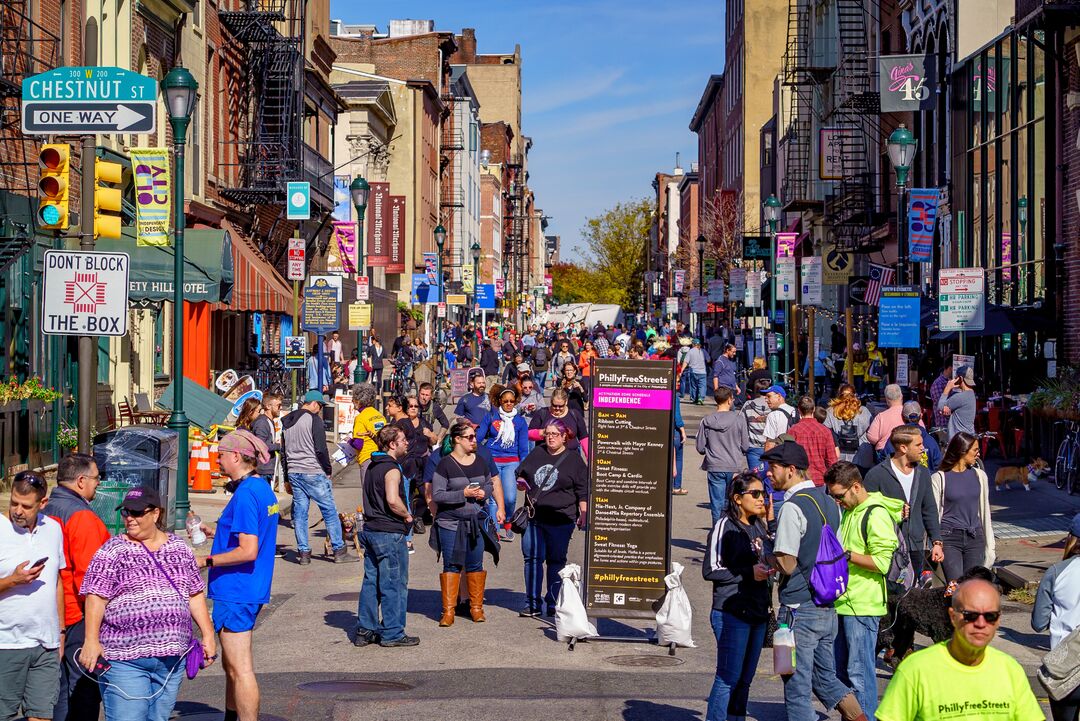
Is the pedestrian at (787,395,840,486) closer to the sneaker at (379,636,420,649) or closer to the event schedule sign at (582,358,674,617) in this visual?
the event schedule sign at (582,358,674,617)

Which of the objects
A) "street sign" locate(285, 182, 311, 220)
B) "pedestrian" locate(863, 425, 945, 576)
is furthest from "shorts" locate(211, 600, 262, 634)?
"street sign" locate(285, 182, 311, 220)

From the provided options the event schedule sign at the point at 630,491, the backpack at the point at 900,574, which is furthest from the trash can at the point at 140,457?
the backpack at the point at 900,574

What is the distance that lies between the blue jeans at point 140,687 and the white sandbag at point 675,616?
15.9 ft

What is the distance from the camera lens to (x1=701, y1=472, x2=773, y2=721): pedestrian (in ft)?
27.9

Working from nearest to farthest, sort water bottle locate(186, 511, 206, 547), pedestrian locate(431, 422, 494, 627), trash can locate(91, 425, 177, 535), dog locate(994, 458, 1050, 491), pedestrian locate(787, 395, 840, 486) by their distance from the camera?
pedestrian locate(431, 422, 494, 627), pedestrian locate(787, 395, 840, 486), trash can locate(91, 425, 177, 535), water bottle locate(186, 511, 206, 547), dog locate(994, 458, 1050, 491)

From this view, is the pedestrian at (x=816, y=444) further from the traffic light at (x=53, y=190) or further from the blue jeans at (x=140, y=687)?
the blue jeans at (x=140, y=687)

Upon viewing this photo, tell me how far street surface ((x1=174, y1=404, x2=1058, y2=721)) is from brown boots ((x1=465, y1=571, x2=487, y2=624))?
0.31ft

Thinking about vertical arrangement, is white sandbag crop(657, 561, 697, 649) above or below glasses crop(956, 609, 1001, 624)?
below

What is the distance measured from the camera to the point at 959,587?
17.3 ft

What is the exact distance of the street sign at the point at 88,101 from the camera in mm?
13195

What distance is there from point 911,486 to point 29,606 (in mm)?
6410

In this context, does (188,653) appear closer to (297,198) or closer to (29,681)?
(29,681)

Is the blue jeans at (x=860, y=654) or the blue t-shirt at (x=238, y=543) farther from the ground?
the blue t-shirt at (x=238, y=543)

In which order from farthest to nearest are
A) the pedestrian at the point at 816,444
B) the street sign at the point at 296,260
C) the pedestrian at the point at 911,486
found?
1. the street sign at the point at 296,260
2. the pedestrian at the point at 816,444
3. the pedestrian at the point at 911,486
